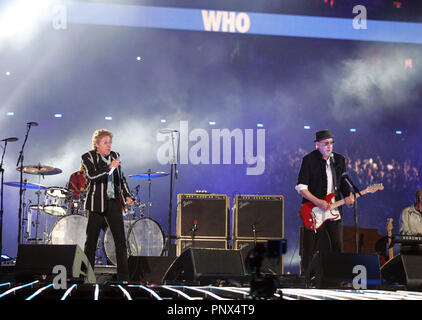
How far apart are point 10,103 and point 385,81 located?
660 centimetres

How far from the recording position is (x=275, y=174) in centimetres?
988

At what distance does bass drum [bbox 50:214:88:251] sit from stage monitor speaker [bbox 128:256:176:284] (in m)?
2.30

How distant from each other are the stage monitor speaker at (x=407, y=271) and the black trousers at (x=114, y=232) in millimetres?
2605

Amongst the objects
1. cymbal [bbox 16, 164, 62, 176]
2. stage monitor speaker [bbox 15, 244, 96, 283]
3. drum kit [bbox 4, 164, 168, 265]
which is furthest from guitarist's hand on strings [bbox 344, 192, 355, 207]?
cymbal [bbox 16, 164, 62, 176]

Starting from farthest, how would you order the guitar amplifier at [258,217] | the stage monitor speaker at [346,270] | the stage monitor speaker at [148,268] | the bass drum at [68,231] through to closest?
the guitar amplifier at [258,217] → the bass drum at [68,231] → the stage monitor speaker at [148,268] → the stage monitor speaker at [346,270]

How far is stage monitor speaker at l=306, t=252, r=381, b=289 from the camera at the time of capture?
444 centimetres

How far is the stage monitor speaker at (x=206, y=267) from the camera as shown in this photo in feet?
15.0

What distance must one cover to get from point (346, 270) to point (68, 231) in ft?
15.5

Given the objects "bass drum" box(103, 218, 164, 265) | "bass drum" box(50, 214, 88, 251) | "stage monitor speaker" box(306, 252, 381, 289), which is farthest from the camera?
"bass drum" box(103, 218, 164, 265)

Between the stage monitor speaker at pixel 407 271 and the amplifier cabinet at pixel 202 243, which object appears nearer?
the stage monitor speaker at pixel 407 271

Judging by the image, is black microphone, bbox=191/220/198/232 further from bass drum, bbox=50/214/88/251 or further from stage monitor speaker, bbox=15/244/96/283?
stage monitor speaker, bbox=15/244/96/283

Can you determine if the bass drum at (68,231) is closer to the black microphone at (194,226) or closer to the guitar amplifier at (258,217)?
the black microphone at (194,226)

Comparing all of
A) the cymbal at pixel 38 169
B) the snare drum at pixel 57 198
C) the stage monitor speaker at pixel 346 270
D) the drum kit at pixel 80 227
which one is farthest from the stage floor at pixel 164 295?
the cymbal at pixel 38 169
